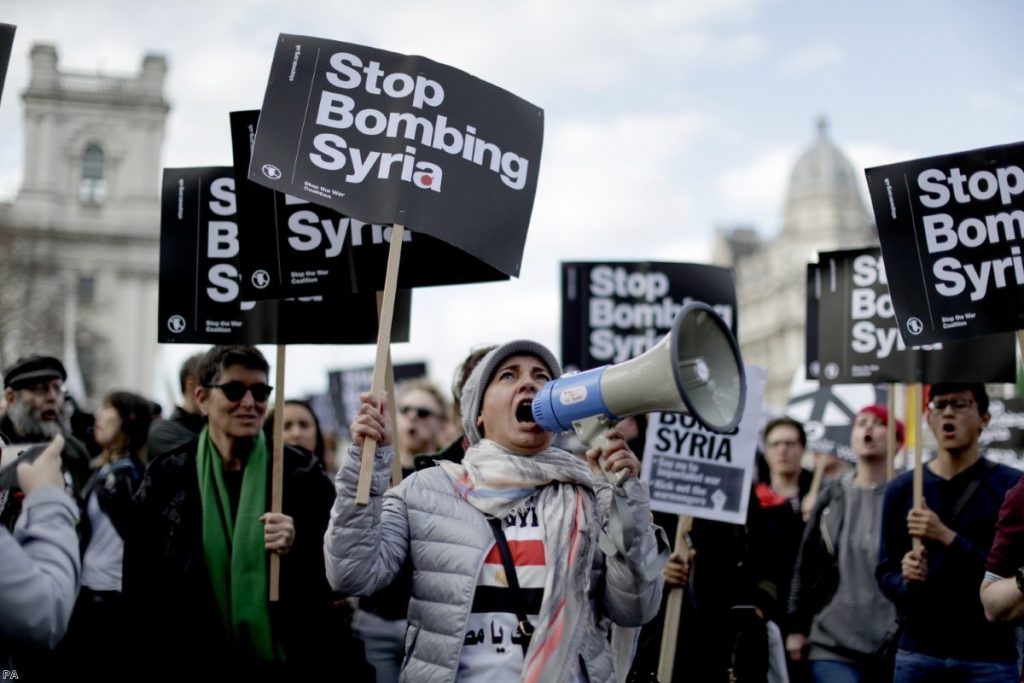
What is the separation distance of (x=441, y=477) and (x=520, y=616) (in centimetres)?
52

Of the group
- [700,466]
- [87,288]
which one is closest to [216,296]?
[700,466]

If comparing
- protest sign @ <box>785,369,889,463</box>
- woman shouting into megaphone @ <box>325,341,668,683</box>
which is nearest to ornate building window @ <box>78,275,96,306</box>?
protest sign @ <box>785,369,889,463</box>

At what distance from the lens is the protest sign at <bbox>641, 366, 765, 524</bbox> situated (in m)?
5.15

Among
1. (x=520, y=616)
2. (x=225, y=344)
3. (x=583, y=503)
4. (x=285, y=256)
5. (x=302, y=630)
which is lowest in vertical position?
(x=302, y=630)

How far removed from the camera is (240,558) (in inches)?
160

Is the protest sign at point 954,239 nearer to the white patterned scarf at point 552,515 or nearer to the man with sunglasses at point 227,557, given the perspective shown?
the white patterned scarf at point 552,515

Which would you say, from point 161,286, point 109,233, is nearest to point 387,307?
point 161,286

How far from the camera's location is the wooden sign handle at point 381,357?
10.5 feet

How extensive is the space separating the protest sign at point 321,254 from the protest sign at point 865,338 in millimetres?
2357

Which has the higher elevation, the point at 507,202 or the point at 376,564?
the point at 507,202

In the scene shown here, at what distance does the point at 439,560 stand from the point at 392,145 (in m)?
1.46

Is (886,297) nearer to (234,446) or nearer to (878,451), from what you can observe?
(878,451)

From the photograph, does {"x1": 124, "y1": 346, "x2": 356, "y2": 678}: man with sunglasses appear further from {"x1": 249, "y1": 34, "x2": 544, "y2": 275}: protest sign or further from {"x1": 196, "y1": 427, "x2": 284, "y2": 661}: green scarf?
{"x1": 249, "y1": 34, "x2": 544, "y2": 275}: protest sign

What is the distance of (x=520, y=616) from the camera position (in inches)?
126
